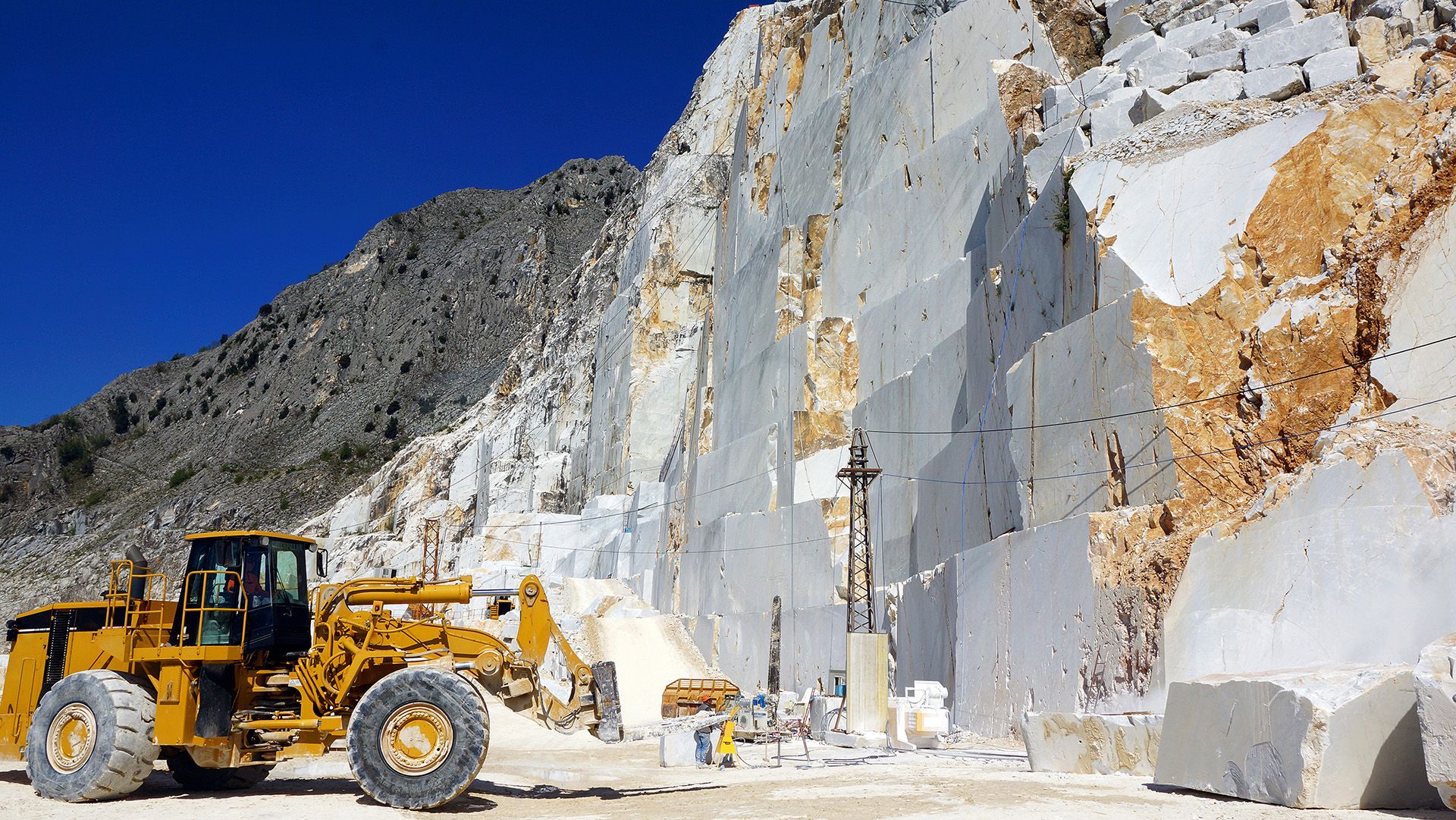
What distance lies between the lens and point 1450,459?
11.5 metres

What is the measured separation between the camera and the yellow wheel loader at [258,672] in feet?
37.1

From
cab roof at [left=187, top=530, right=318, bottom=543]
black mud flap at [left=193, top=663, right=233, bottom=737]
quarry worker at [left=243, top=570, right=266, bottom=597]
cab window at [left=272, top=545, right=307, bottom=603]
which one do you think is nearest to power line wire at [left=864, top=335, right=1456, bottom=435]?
cab roof at [left=187, top=530, right=318, bottom=543]

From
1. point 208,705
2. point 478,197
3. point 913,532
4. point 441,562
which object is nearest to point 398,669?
point 208,705

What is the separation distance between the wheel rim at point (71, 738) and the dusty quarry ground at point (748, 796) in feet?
1.40

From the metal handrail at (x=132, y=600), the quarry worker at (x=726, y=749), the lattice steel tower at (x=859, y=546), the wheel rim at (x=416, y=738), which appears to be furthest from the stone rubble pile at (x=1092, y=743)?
the lattice steel tower at (x=859, y=546)

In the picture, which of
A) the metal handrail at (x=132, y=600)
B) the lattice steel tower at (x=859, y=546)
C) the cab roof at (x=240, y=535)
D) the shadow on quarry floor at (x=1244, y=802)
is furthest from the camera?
the lattice steel tower at (x=859, y=546)

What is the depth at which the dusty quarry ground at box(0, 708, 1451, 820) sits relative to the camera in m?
9.01

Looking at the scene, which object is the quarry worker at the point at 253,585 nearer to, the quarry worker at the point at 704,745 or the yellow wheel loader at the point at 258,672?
the yellow wheel loader at the point at 258,672

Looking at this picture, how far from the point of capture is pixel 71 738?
11.5 meters

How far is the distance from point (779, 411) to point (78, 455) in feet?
286

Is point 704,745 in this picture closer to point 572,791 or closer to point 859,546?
point 572,791

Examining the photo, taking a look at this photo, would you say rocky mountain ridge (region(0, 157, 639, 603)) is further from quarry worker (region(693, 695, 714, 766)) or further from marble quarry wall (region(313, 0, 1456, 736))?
quarry worker (region(693, 695, 714, 766))

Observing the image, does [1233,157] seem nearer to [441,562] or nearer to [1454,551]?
[1454,551]

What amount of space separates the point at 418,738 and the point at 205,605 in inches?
116
